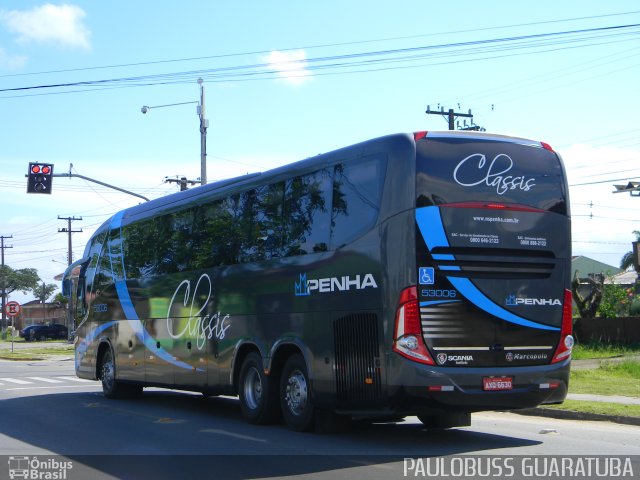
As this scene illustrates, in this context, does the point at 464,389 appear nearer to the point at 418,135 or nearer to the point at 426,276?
the point at 426,276

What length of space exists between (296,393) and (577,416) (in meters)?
4.86

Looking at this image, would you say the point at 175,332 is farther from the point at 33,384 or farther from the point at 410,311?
the point at 33,384

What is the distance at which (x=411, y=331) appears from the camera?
1063cm

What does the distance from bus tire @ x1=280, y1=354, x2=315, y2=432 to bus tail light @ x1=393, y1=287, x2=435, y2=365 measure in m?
2.17

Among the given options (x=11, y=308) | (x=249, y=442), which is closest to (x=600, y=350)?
(x=249, y=442)

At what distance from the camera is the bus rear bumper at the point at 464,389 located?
1056cm

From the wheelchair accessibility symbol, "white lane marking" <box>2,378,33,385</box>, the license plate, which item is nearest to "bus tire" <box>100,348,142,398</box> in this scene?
"white lane marking" <box>2,378,33,385</box>

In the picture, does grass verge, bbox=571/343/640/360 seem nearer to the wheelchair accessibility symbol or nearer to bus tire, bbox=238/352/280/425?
bus tire, bbox=238/352/280/425

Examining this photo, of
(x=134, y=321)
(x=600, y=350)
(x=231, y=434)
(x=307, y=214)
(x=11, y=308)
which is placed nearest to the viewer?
(x=307, y=214)

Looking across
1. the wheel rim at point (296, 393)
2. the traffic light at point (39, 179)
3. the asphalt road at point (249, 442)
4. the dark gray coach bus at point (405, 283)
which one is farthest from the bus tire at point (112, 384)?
the traffic light at point (39, 179)

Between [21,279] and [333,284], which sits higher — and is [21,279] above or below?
above

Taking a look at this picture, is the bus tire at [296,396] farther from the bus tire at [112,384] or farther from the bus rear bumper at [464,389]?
the bus tire at [112,384]

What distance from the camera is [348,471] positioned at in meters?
9.72

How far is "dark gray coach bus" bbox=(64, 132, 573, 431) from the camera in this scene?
1076 centimetres
